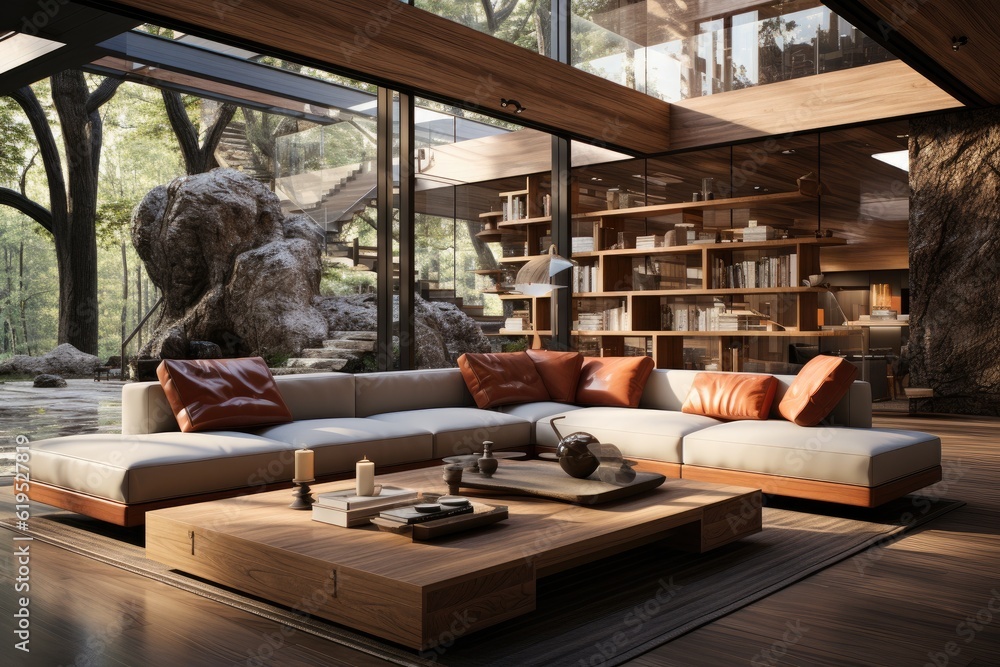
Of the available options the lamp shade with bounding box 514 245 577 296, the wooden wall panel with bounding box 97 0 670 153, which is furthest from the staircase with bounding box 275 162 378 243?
the lamp shade with bounding box 514 245 577 296

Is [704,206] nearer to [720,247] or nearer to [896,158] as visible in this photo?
[720,247]

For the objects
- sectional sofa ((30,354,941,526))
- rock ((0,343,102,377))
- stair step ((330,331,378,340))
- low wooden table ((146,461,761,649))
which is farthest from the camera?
stair step ((330,331,378,340))

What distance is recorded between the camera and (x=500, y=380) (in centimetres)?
546

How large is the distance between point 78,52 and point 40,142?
0.59 meters

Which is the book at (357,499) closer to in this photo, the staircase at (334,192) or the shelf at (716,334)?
the staircase at (334,192)

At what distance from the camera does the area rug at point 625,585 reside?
7.79ft

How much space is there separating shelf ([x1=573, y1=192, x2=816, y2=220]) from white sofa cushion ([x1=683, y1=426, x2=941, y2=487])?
4.05 m

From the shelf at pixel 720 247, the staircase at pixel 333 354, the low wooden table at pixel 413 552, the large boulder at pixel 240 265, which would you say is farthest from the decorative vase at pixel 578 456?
the shelf at pixel 720 247

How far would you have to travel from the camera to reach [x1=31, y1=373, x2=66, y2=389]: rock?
15.8ft

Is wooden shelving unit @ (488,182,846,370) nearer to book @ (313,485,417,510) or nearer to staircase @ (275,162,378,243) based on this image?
staircase @ (275,162,378,243)

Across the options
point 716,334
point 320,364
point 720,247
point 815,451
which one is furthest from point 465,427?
point 720,247

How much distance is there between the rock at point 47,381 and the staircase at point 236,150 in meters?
2.00

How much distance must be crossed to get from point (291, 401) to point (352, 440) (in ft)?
2.02

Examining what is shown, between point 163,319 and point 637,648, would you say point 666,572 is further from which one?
point 163,319
